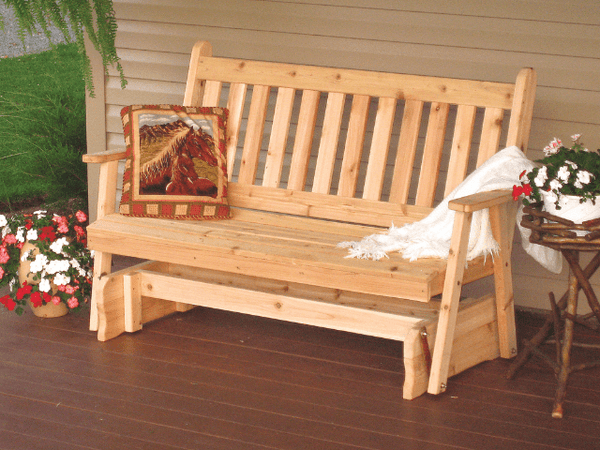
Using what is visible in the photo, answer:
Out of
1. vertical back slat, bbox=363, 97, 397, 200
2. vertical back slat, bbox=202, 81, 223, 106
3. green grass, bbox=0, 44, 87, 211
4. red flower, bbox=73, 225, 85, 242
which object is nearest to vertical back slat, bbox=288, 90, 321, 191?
vertical back slat, bbox=363, 97, 397, 200

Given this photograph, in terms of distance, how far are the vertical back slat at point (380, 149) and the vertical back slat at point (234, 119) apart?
583mm

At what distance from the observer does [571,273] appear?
219 centimetres

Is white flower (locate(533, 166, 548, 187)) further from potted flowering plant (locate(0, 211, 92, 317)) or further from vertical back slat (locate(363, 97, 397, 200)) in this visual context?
potted flowering plant (locate(0, 211, 92, 317))

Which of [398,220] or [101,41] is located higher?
[101,41]

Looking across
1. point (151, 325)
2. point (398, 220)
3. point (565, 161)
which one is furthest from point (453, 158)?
point (151, 325)

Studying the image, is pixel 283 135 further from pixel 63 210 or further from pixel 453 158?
pixel 63 210

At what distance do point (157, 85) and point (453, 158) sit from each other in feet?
5.52

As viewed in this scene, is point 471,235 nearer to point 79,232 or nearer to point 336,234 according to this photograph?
point 336,234

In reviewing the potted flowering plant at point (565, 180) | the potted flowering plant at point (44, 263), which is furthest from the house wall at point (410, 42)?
the potted flowering plant at point (44, 263)

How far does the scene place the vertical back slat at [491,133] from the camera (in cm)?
248

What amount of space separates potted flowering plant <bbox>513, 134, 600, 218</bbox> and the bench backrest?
356 millimetres

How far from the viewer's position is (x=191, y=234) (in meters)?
2.43

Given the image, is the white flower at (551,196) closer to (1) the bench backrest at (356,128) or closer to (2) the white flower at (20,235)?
(1) the bench backrest at (356,128)

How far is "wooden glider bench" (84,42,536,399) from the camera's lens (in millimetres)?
2172
